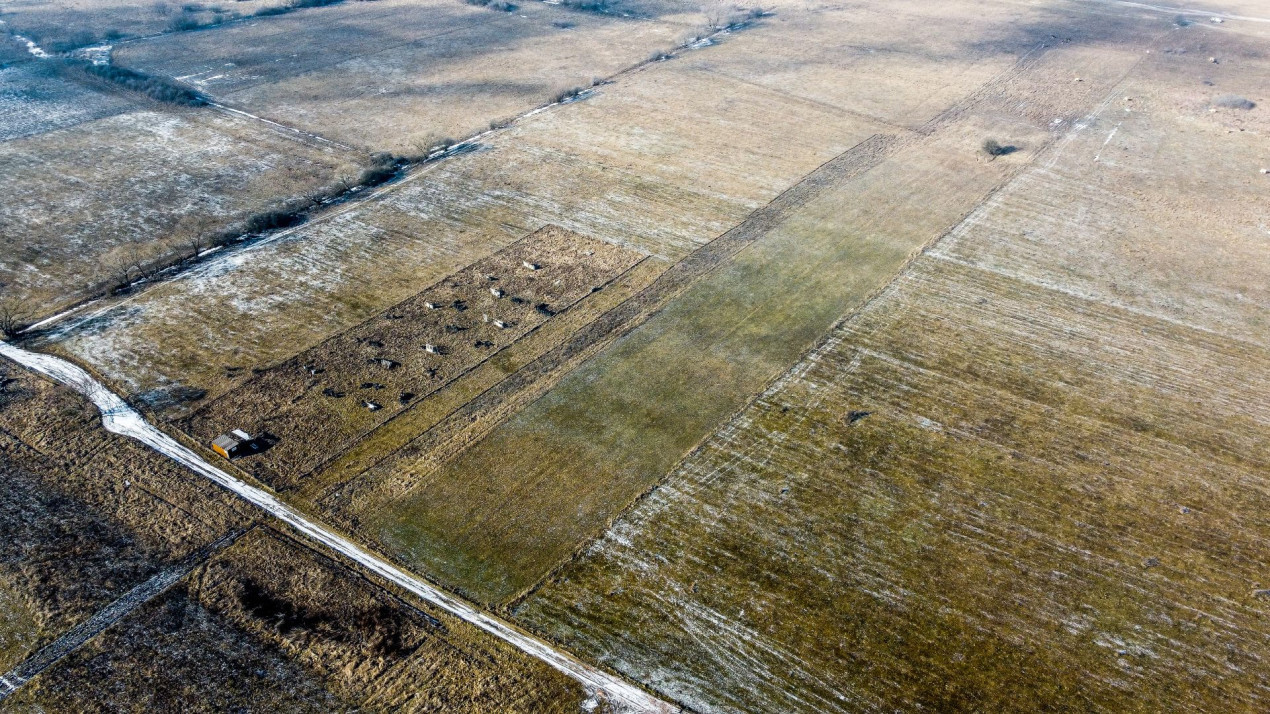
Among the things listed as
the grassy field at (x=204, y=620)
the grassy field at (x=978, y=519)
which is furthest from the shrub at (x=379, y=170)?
the grassy field at (x=978, y=519)

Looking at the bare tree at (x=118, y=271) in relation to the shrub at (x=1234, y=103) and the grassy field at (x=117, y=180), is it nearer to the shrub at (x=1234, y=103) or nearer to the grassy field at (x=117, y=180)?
the grassy field at (x=117, y=180)

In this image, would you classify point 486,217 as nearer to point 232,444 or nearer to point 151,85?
point 232,444

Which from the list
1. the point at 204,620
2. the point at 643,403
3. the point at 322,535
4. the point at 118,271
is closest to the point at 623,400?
the point at 643,403

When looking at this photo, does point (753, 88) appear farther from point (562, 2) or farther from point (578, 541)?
point (578, 541)

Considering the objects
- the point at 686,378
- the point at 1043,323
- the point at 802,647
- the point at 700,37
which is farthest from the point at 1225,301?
the point at 700,37

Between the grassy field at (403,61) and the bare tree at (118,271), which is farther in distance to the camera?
the grassy field at (403,61)

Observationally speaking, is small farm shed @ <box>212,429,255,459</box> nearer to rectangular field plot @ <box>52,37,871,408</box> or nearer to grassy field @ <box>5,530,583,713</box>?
rectangular field plot @ <box>52,37,871,408</box>

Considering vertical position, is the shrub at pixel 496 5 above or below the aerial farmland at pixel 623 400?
above
